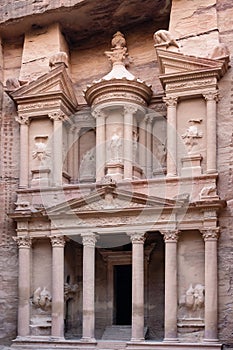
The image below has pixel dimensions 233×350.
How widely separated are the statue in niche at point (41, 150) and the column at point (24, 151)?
254 mm

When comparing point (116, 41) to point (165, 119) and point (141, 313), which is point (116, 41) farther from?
point (141, 313)

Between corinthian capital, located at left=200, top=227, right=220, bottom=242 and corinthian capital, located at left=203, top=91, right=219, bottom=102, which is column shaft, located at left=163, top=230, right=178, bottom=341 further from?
corinthian capital, located at left=203, top=91, right=219, bottom=102

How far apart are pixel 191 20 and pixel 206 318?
7.82 meters

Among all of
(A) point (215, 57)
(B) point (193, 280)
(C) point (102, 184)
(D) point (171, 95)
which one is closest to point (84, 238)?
(C) point (102, 184)

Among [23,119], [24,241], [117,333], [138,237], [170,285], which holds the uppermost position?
[23,119]

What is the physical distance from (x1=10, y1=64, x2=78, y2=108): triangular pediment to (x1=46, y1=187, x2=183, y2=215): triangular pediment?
3232 mm

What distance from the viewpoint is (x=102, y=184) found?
16.6 metres

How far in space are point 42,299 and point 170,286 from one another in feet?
11.8

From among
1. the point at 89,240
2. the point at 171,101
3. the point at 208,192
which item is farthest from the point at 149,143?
the point at 89,240

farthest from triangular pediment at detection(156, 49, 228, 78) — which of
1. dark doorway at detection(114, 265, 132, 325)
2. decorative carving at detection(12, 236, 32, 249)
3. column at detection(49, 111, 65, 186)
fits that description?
decorative carving at detection(12, 236, 32, 249)

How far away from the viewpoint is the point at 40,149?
18031 mm

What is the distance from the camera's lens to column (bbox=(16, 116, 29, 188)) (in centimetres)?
1800

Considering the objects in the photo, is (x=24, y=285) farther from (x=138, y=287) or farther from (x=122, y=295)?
(x=138, y=287)

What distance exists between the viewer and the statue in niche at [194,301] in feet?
51.4
